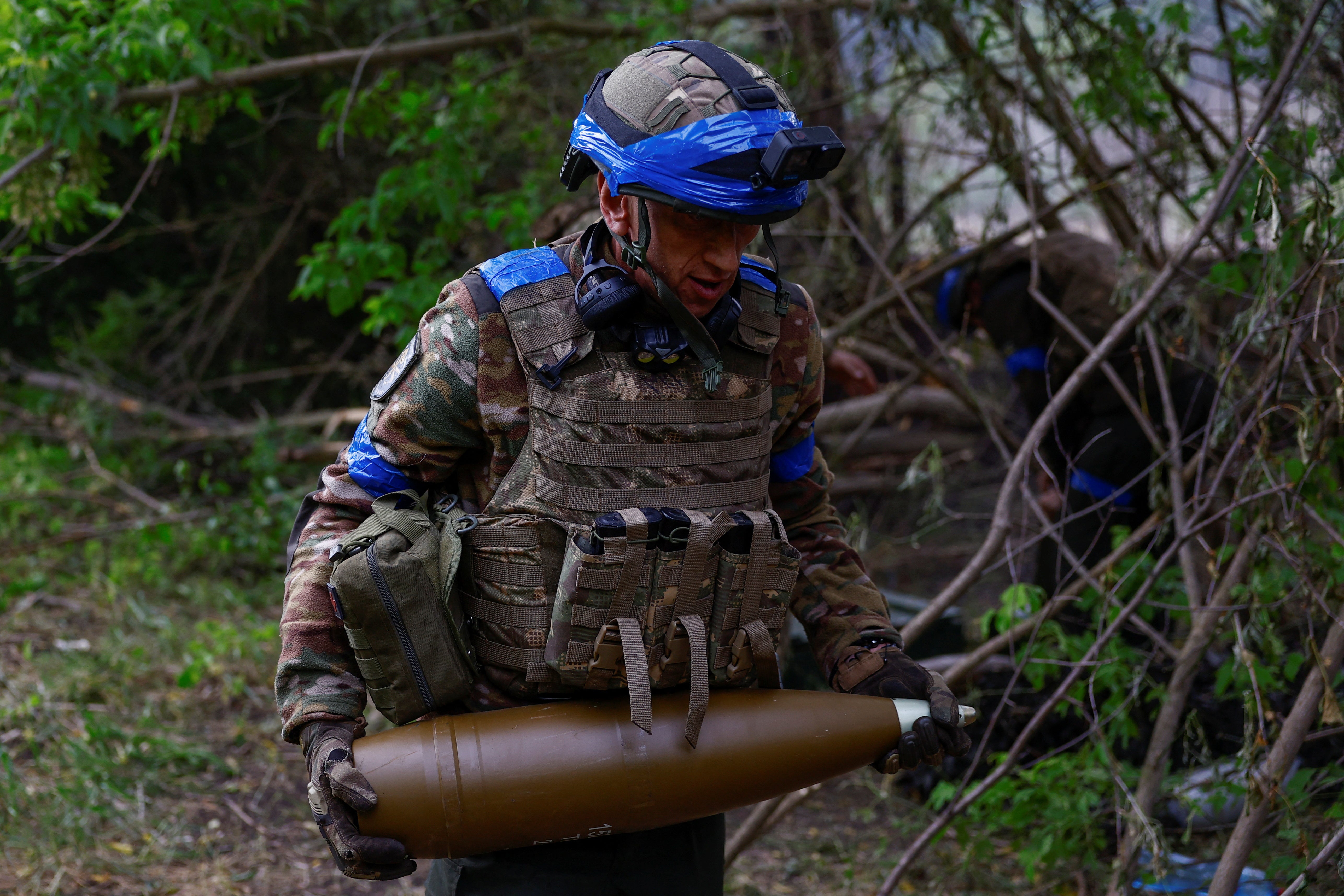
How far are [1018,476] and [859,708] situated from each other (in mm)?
1378

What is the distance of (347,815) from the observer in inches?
63.2

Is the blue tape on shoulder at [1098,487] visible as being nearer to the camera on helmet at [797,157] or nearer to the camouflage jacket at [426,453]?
the camouflage jacket at [426,453]

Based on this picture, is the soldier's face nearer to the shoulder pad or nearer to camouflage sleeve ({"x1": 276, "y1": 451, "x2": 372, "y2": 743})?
the shoulder pad

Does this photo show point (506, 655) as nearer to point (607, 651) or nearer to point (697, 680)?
point (607, 651)

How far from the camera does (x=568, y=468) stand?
174 cm

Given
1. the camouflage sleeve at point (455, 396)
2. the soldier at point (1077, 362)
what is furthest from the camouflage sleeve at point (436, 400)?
the soldier at point (1077, 362)

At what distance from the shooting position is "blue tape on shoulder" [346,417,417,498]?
1809mm

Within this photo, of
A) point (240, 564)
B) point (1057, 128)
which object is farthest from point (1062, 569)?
point (240, 564)

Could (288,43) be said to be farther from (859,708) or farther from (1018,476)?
(859,708)

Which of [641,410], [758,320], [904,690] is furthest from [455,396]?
[904,690]

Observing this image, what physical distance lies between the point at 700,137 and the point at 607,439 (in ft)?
1.64

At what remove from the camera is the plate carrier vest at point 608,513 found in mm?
1718

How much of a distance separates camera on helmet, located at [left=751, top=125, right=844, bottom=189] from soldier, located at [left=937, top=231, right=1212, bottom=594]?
9.09 feet

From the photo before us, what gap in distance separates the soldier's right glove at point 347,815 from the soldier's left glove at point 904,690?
822 mm
